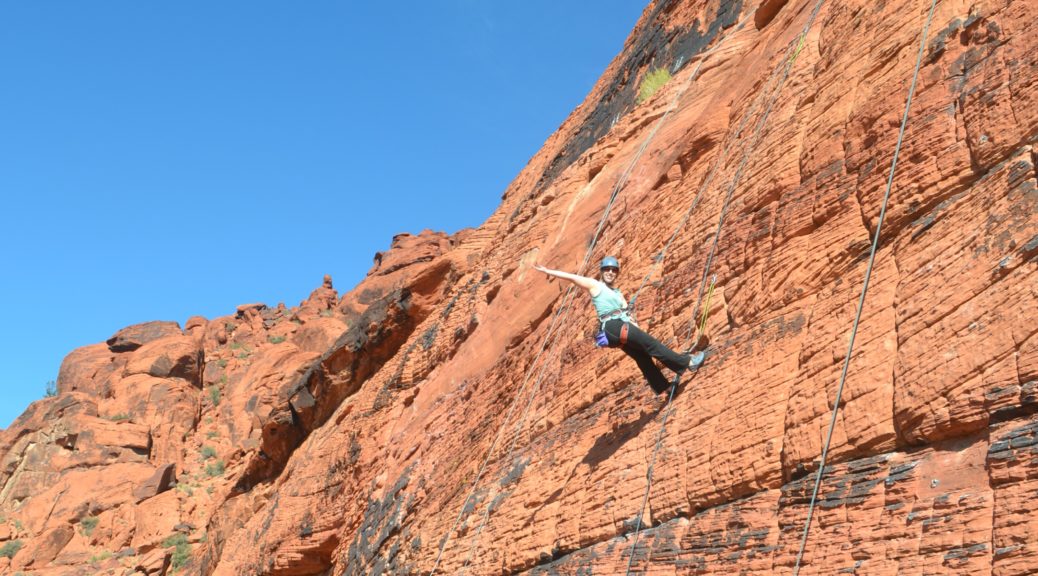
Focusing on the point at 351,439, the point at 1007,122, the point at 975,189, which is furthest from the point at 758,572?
the point at 351,439

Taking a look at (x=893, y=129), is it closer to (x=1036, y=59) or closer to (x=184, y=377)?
(x=1036, y=59)

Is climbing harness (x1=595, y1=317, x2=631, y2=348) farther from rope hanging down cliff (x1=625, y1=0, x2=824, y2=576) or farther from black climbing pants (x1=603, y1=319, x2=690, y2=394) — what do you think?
rope hanging down cliff (x1=625, y1=0, x2=824, y2=576)

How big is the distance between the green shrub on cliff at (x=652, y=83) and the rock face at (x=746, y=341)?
31 cm

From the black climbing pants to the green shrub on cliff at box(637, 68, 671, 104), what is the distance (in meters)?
7.92

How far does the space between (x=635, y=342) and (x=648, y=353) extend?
164 mm

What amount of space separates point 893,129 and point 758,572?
11.0 ft

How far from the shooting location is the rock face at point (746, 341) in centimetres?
504

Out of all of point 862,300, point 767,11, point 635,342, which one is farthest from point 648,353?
point 767,11

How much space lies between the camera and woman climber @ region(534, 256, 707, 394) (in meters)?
7.70

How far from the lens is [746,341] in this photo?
283 inches

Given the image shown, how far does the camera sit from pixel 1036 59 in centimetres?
568

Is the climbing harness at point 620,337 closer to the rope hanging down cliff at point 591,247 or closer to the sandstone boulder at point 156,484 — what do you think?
the rope hanging down cliff at point 591,247

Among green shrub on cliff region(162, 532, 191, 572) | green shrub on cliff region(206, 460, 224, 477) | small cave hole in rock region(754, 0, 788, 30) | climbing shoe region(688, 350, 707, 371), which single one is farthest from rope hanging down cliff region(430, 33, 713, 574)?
green shrub on cliff region(206, 460, 224, 477)

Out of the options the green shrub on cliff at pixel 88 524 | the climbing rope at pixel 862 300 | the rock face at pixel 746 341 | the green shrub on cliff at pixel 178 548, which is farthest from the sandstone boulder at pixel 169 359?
the climbing rope at pixel 862 300
